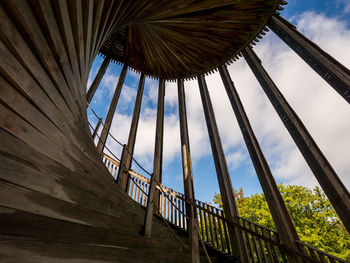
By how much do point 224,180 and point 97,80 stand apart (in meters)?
5.37

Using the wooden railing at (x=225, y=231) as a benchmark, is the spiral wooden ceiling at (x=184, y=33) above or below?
above

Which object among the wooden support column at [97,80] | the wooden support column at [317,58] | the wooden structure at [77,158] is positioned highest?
the wooden support column at [97,80]

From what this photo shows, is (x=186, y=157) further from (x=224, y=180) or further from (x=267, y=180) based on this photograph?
(x=267, y=180)

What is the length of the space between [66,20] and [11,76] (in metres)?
0.96

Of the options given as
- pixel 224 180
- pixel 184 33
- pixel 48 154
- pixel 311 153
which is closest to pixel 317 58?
pixel 311 153

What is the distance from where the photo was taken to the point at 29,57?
3.87 feet

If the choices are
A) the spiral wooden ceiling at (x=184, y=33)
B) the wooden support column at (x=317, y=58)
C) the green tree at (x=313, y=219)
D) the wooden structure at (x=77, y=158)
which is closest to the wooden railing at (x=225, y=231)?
the wooden structure at (x=77, y=158)

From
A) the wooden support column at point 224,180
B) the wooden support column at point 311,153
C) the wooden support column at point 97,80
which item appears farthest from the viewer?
the wooden support column at point 97,80

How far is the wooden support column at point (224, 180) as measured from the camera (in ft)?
12.4

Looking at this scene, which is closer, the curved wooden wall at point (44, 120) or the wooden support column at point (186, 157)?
the curved wooden wall at point (44, 120)

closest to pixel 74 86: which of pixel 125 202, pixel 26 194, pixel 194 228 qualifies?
pixel 26 194

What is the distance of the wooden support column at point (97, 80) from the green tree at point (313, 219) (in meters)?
12.6

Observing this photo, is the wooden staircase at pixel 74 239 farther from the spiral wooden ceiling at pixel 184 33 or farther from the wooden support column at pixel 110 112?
the spiral wooden ceiling at pixel 184 33

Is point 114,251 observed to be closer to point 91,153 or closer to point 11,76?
point 91,153
